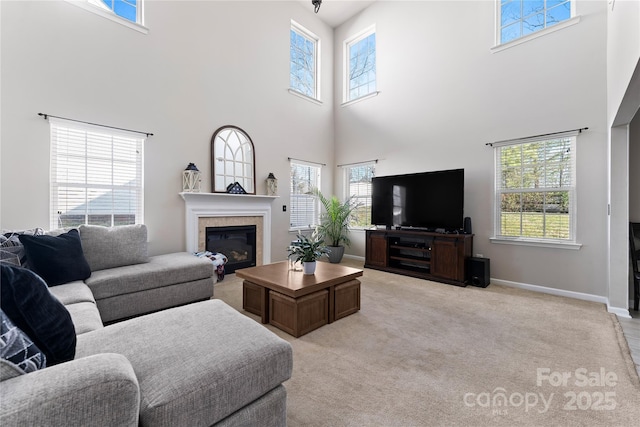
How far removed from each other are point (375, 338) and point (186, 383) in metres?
1.71

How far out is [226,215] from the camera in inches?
173

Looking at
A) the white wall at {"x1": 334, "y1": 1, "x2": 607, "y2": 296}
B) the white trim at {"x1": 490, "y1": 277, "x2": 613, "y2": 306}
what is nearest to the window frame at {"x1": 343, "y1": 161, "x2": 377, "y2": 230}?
the white wall at {"x1": 334, "y1": 1, "x2": 607, "y2": 296}

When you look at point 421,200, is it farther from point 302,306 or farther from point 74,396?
point 74,396

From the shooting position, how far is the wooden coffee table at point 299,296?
94.2 inches

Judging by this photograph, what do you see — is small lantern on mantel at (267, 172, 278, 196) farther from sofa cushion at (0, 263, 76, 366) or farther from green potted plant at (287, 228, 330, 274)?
sofa cushion at (0, 263, 76, 366)

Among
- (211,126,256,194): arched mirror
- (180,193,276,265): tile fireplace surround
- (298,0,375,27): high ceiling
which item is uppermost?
(298,0,375,27): high ceiling

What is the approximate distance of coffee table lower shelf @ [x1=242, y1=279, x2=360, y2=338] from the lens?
7.84 ft

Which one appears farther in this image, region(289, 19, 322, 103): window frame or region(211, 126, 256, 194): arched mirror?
region(289, 19, 322, 103): window frame

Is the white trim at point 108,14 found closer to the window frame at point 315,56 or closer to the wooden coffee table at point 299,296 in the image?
the window frame at point 315,56

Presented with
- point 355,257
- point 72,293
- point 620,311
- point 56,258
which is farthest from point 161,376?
point 355,257

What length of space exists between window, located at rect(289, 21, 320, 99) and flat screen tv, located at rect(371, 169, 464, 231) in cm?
255

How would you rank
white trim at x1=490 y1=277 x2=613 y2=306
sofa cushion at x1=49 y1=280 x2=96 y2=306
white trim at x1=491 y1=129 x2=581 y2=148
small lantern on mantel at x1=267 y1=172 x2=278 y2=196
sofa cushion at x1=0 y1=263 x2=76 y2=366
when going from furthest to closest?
small lantern on mantel at x1=267 y1=172 x2=278 y2=196
white trim at x1=491 y1=129 x2=581 y2=148
white trim at x1=490 y1=277 x2=613 y2=306
sofa cushion at x1=49 y1=280 x2=96 y2=306
sofa cushion at x1=0 y1=263 x2=76 y2=366

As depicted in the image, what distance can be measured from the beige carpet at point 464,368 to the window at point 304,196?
2747 mm

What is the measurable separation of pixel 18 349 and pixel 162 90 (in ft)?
12.8
